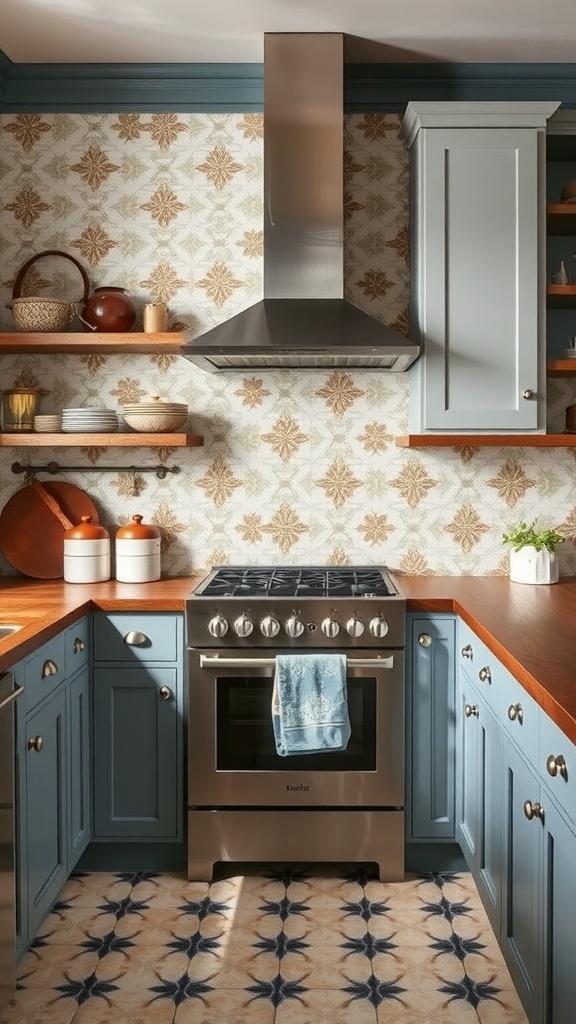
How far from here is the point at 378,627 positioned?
295cm

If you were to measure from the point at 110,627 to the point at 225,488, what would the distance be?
Answer: 2.61 feet

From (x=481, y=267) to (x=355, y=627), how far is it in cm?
130

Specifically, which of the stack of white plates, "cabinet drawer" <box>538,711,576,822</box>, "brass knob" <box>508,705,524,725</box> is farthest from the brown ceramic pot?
"cabinet drawer" <box>538,711,576,822</box>

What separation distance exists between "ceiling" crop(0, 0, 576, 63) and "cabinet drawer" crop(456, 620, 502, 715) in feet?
6.40

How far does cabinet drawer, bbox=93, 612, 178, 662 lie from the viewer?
3068 mm

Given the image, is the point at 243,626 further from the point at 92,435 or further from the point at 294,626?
the point at 92,435

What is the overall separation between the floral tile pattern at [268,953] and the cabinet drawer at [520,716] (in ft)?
2.40

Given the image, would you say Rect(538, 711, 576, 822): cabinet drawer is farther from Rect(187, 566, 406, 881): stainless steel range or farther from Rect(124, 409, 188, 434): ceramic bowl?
Rect(124, 409, 188, 434): ceramic bowl

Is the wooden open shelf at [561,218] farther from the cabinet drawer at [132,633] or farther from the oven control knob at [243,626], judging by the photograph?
the cabinet drawer at [132,633]

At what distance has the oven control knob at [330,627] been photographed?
2.96 m

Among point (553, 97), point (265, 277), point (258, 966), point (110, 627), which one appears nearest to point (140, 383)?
point (265, 277)

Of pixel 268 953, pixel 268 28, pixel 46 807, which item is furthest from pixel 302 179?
pixel 268 953

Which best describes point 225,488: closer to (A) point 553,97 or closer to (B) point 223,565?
(B) point 223,565

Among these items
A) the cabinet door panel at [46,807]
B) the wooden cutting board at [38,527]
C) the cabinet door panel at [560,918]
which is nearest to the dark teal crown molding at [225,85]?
the wooden cutting board at [38,527]
